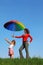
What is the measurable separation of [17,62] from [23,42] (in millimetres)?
4053

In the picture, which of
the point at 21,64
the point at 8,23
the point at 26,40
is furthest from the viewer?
the point at 8,23

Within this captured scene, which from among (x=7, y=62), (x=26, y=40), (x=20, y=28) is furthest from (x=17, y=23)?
(x=7, y=62)

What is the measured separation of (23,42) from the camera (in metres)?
17.7

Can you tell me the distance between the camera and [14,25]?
61.5 feet

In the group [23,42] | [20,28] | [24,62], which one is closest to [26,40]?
[23,42]

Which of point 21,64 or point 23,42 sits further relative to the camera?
point 23,42

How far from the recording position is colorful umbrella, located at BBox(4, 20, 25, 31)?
18516 mm

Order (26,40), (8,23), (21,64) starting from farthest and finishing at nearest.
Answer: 1. (8,23)
2. (26,40)
3. (21,64)

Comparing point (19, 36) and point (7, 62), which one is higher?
point (19, 36)

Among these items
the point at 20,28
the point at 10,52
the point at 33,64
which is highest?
the point at 20,28

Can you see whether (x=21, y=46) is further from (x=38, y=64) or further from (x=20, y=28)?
(x=38, y=64)

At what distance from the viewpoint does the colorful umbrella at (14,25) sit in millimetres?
18516

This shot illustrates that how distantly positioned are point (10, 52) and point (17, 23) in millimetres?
2163

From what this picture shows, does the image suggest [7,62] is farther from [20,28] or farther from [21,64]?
[20,28]
